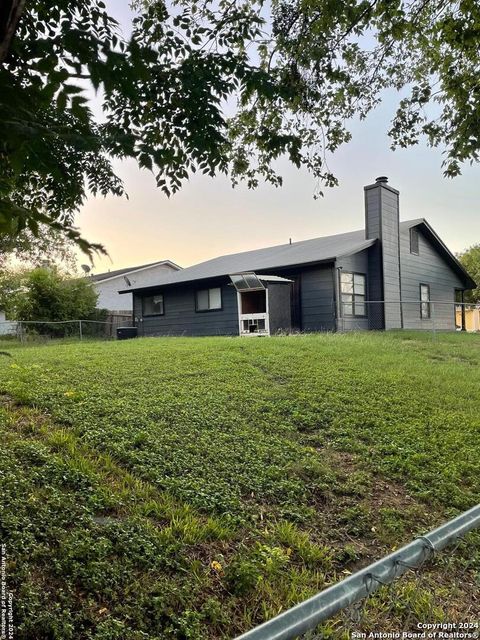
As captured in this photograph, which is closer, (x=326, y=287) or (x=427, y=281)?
(x=326, y=287)

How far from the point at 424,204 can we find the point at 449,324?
5165 mm

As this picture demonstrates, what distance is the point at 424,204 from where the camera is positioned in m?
17.3

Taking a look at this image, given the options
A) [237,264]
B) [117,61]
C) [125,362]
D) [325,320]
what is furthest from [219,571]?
[237,264]

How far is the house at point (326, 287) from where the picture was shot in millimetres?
13656

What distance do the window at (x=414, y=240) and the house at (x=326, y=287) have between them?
0.12 ft

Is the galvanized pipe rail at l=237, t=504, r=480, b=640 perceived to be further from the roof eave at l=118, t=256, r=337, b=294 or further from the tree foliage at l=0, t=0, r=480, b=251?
the roof eave at l=118, t=256, r=337, b=294

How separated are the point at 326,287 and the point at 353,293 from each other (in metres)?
1.17

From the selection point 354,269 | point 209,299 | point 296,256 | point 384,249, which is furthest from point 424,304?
point 209,299

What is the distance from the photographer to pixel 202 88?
2729 mm

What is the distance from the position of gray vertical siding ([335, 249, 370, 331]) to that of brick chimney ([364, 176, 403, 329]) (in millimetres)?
282

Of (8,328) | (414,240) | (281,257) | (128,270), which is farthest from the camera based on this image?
(128,270)

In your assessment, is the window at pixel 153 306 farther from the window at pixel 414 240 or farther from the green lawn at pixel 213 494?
the green lawn at pixel 213 494

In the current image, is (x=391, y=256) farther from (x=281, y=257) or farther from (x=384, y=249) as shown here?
(x=281, y=257)

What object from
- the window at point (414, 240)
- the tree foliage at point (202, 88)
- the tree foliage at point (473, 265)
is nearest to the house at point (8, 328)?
the tree foliage at point (202, 88)
